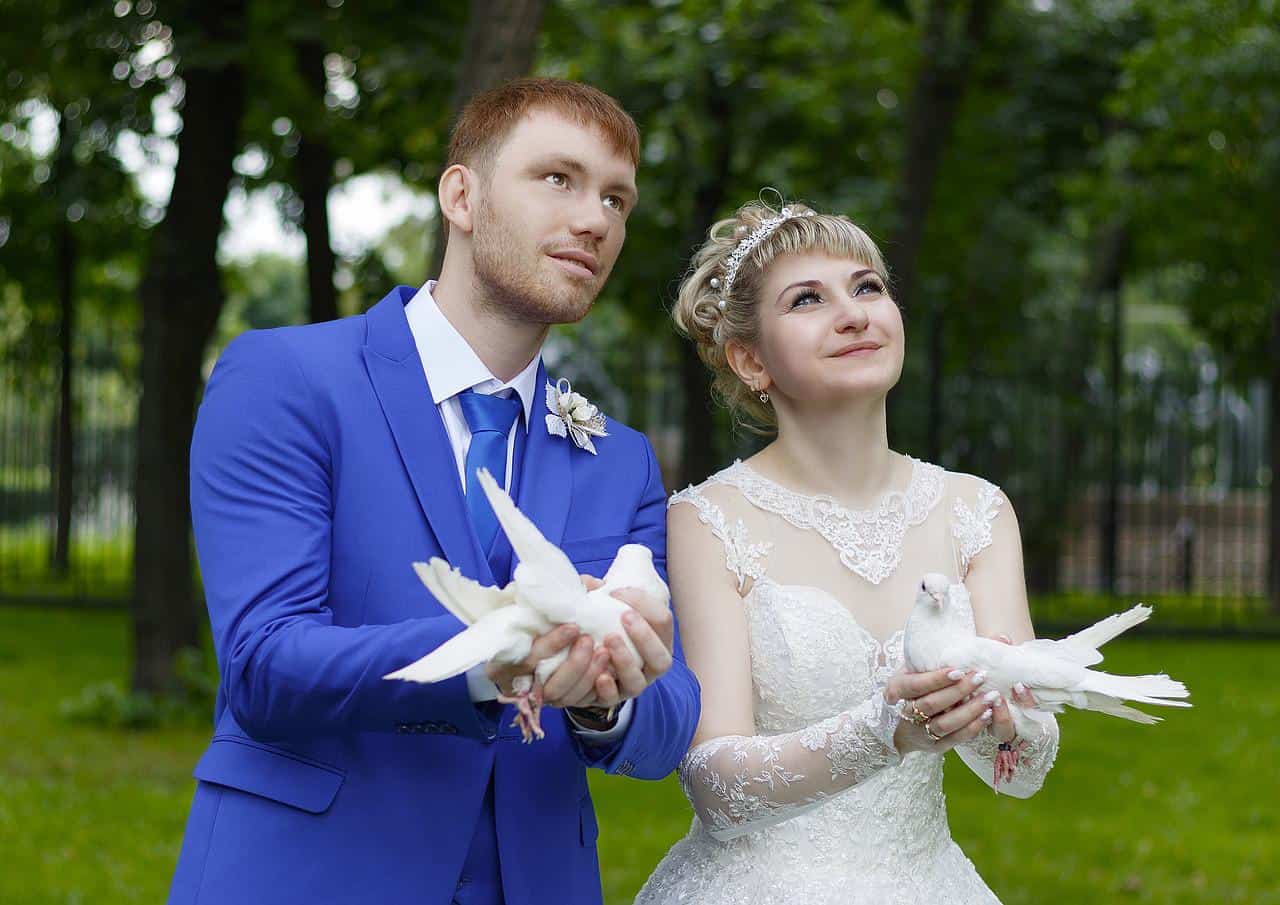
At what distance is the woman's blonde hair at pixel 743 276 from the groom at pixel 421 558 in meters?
0.52

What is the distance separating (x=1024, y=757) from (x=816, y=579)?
0.62 metres

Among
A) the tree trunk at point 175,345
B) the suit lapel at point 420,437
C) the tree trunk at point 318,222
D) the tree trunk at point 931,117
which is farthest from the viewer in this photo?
the tree trunk at point 931,117

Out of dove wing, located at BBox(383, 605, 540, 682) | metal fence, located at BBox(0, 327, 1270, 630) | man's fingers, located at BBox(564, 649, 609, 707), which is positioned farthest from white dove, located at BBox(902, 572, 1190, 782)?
metal fence, located at BBox(0, 327, 1270, 630)

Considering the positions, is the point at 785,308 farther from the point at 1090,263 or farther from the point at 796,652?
the point at 1090,263

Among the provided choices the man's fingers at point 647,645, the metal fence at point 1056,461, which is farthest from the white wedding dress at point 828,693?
the metal fence at point 1056,461

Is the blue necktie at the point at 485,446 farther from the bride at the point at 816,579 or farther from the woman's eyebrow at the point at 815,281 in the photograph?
the woman's eyebrow at the point at 815,281

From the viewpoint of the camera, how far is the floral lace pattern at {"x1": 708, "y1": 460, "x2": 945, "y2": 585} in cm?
353

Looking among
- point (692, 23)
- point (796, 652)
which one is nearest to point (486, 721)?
point (796, 652)

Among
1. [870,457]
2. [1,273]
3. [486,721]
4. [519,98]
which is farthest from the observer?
[1,273]

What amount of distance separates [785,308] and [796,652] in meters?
0.80

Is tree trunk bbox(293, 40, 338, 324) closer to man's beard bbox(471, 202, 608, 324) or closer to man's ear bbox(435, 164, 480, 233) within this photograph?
man's ear bbox(435, 164, 480, 233)

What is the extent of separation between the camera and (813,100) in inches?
573

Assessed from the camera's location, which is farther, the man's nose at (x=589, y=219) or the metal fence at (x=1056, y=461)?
the metal fence at (x=1056, y=461)

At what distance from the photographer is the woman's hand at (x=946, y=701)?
2.65 m
